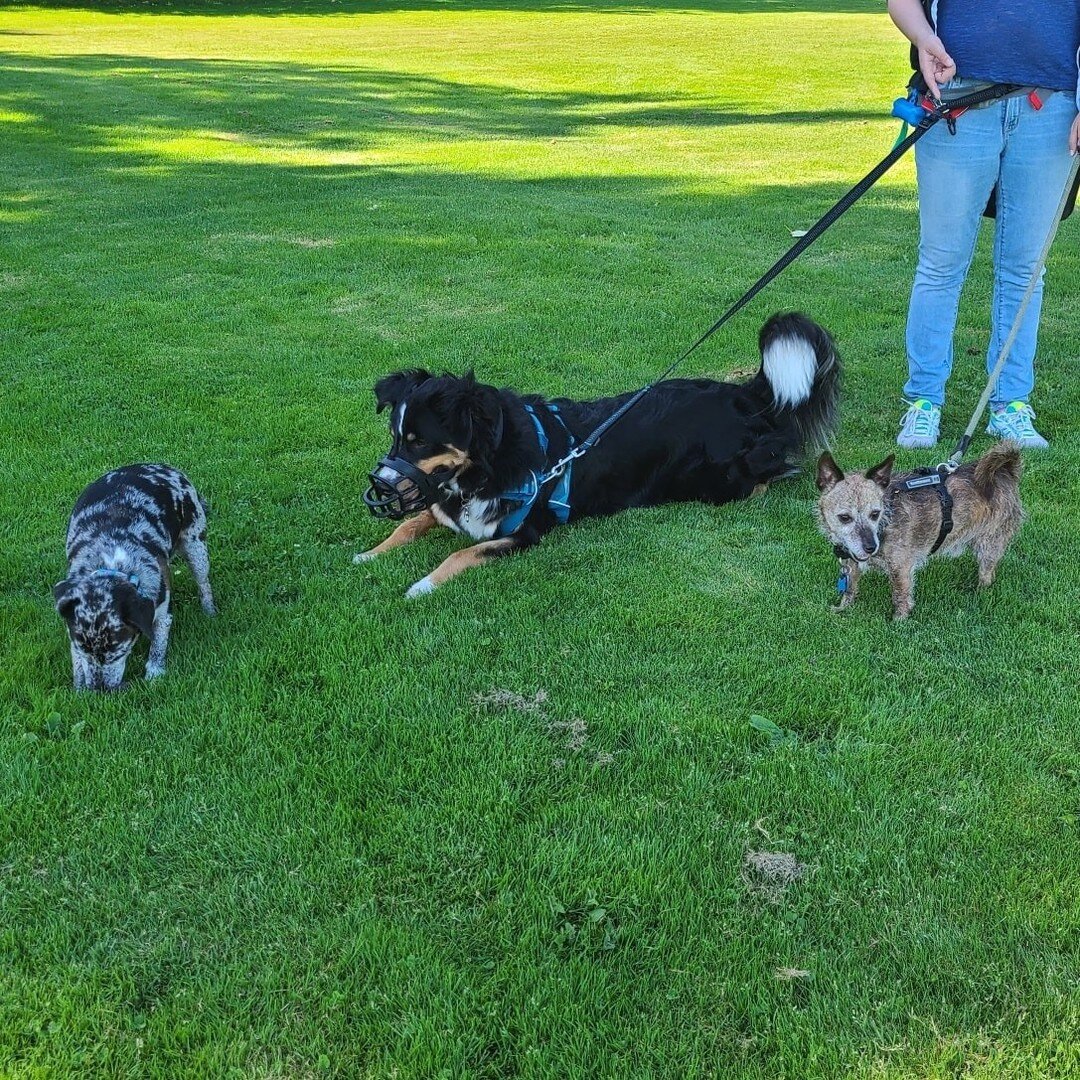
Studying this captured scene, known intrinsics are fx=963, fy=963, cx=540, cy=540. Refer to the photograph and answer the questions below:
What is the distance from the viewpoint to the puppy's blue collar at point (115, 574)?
3.64 metres

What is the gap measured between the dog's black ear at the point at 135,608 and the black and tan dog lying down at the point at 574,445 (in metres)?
1.01

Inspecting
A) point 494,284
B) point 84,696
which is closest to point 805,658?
point 84,696

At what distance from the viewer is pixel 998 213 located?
203 inches

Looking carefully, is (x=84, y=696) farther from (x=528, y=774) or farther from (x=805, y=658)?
(x=805, y=658)

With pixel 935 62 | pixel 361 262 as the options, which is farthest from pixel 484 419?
pixel 361 262

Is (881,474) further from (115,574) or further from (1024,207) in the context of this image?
(115,574)

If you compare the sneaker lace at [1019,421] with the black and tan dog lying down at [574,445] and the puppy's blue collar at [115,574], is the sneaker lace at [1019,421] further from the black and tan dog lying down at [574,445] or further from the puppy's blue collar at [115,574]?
the puppy's blue collar at [115,574]

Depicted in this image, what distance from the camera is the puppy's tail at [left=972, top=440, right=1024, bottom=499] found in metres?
3.86

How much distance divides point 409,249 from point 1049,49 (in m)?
6.41

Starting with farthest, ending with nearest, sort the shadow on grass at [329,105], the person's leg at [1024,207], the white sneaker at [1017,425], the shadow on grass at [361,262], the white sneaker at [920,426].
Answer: the shadow on grass at [329,105] → the shadow on grass at [361,262] → the white sneaker at [920,426] → the white sneaker at [1017,425] → the person's leg at [1024,207]

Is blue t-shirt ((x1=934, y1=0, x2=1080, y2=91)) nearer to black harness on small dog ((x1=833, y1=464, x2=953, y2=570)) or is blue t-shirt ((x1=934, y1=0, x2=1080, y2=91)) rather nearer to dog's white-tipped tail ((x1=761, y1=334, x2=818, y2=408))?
dog's white-tipped tail ((x1=761, y1=334, x2=818, y2=408))

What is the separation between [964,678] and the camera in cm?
354

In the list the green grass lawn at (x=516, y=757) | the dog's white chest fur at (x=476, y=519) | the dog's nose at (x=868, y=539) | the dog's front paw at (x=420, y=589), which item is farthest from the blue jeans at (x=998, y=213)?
the dog's front paw at (x=420, y=589)

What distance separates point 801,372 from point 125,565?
3.40 meters
